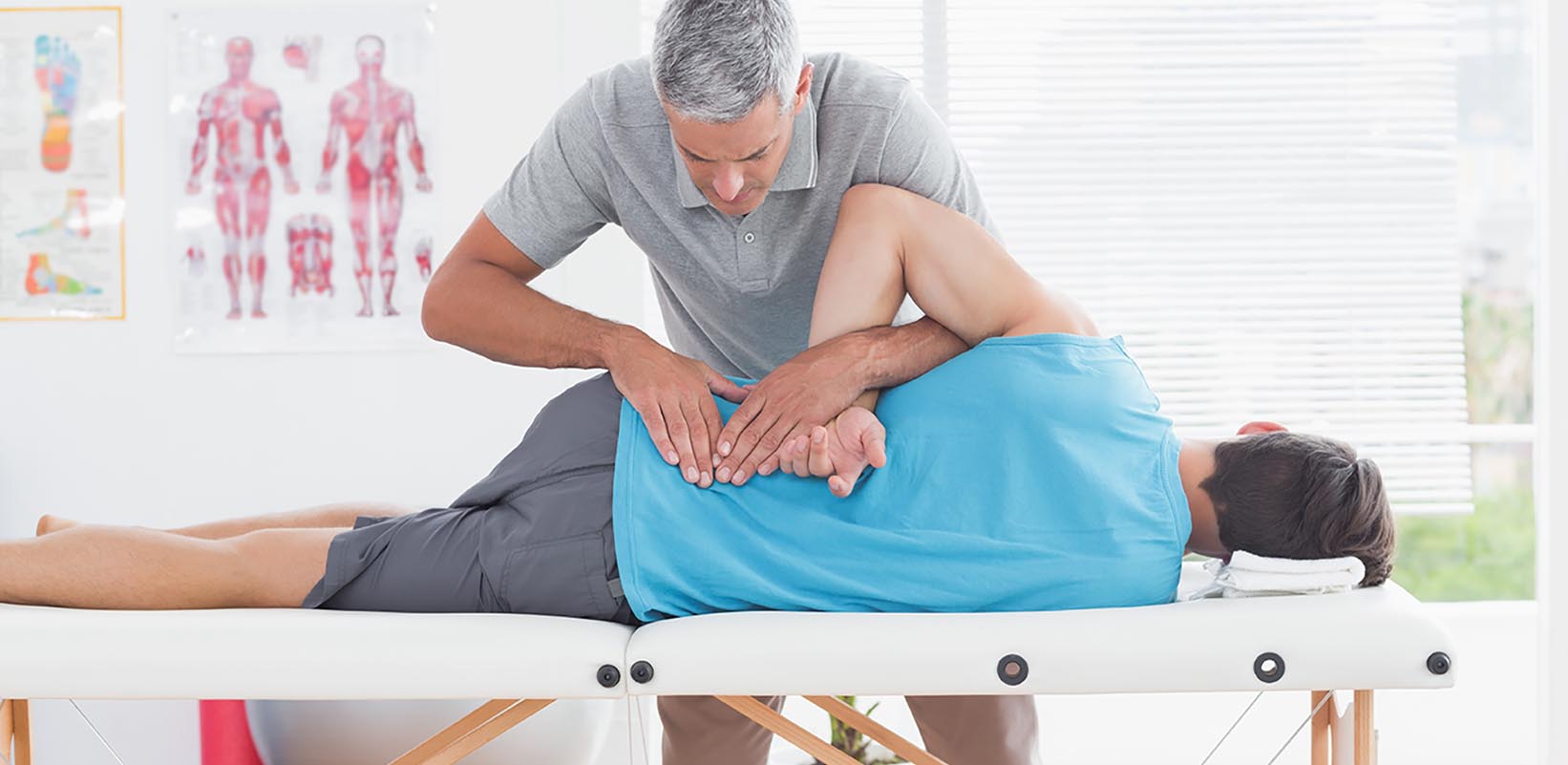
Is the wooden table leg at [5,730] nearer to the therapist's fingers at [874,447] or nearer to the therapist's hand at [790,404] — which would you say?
the therapist's hand at [790,404]

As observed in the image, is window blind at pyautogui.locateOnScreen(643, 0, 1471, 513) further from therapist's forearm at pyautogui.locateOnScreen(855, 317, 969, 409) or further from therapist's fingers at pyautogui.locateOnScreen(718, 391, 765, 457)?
therapist's fingers at pyautogui.locateOnScreen(718, 391, 765, 457)

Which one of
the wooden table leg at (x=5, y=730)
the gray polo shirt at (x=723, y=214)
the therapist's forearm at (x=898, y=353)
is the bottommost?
the wooden table leg at (x=5, y=730)

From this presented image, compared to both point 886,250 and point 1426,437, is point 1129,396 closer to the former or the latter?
point 886,250

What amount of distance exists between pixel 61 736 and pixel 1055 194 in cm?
247

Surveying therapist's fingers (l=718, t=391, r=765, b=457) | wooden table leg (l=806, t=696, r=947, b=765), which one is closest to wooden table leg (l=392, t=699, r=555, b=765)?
therapist's fingers (l=718, t=391, r=765, b=457)

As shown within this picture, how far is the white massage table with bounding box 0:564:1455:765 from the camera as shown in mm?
1152

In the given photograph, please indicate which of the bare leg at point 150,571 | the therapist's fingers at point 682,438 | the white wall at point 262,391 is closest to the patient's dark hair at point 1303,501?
the therapist's fingers at point 682,438

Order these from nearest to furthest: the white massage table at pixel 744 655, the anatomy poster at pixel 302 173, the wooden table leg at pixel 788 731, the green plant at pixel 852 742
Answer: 1. the white massage table at pixel 744 655
2. the wooden table leg at pixel 788 731
3. the green plant at pixel 852 742
4. the anatomy poster at pixel 302 173

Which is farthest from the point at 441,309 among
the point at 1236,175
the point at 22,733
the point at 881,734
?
the point at 1236,175

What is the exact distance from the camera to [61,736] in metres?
2.82

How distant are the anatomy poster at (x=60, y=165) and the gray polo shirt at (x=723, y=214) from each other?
1.49 metres

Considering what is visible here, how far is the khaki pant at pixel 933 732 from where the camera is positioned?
181cm

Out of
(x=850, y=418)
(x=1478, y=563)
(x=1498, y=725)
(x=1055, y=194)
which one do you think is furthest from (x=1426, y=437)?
(x=1478, y=563)

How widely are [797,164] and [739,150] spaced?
0.22 meters
